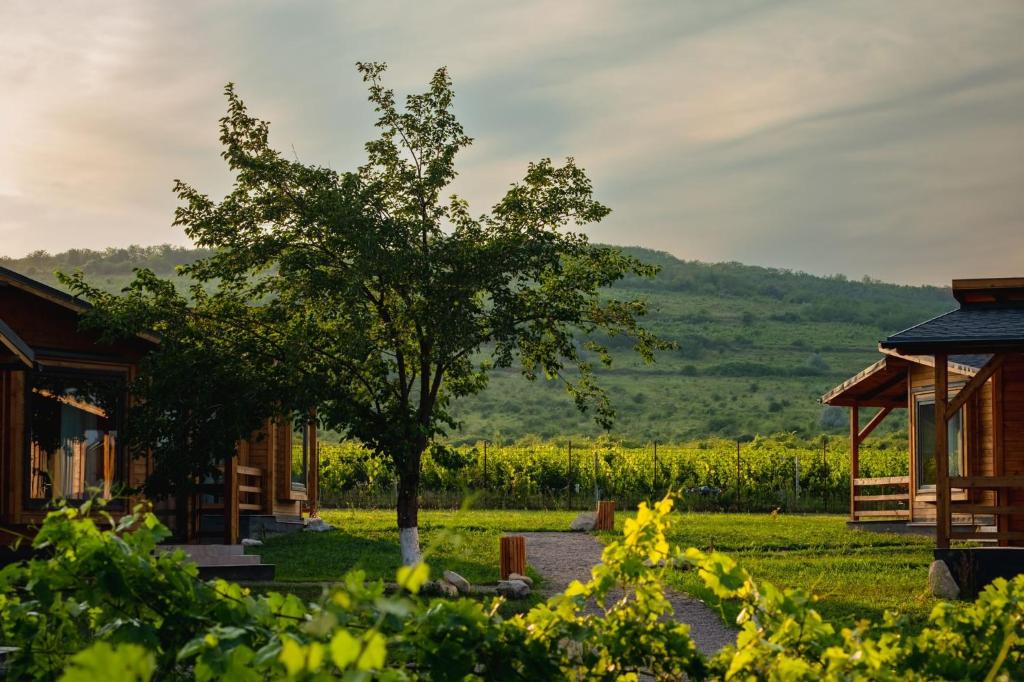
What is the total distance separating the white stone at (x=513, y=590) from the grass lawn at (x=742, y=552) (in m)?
0.85

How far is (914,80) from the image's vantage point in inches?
1019

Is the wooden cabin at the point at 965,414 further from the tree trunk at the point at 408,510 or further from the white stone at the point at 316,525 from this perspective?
the white stone at the point at 316,525

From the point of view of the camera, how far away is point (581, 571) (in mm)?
16188

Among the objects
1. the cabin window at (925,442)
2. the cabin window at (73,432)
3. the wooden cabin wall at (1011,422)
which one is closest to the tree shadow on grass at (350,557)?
the cabin window at (73,432)

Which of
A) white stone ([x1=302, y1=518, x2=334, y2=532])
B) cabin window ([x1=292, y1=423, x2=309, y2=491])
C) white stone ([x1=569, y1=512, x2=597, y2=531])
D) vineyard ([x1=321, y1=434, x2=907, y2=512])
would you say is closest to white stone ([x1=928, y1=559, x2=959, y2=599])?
cabin window ([x1=292, y1=423, x2=309, y2=491])

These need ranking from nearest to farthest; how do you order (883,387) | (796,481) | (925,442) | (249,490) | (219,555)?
(219,555) → (249,490) → (925,442) → (883,387) → (796,481)

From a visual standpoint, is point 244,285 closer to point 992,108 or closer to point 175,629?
point 175,629

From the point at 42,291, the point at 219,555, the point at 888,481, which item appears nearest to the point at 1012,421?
the point at 888,481

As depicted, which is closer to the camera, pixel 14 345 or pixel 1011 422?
pixel 14 345

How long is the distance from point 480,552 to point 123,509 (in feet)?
18.1

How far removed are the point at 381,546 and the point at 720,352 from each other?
68.9 metres

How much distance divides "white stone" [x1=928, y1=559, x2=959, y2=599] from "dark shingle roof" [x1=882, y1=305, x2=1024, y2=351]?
240cm

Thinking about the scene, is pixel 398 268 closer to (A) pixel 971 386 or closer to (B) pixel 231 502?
(B) pixel 231 502

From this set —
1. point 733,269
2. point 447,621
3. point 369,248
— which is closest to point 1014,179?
point 369,248
